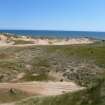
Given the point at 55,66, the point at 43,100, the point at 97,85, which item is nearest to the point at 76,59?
the point at 55,66

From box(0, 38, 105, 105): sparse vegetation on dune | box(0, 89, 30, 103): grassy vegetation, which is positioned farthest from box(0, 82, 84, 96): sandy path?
box(0, 38, 105, 105): sparse vegetation on dune

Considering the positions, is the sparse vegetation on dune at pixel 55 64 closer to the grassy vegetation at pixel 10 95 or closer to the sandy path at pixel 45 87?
the sandy path at pixel 45 87

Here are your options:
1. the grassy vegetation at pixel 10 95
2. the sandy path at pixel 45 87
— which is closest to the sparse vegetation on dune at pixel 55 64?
the sandy path at pixel 45 87

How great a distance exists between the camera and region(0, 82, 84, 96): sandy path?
125ft

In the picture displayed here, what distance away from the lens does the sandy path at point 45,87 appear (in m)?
38.2

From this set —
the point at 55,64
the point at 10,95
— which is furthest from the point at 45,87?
the point at 55,64

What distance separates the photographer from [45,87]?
40.4 metres

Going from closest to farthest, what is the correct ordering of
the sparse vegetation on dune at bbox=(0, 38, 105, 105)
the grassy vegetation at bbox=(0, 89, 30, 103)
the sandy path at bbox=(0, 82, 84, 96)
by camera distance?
the grassy vegetation at bbox=(0, 89, 30, 103) → the sandy path at bbox=(0, 82, 84, 96) → the sparse vegetation on dune at bbox=(0, 38, 105, 105)

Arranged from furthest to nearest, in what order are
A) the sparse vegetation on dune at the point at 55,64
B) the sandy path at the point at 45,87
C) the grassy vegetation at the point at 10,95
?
the sparse vegetation on dune at the point at 55,64 → the sandy path at the point at 45,87 → the grassy vegetation at the point at 10,95

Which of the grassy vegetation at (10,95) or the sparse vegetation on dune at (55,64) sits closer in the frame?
the grassy vegetation at (10,95)

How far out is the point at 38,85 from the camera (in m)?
41.0

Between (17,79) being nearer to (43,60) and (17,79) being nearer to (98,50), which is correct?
(43,60)

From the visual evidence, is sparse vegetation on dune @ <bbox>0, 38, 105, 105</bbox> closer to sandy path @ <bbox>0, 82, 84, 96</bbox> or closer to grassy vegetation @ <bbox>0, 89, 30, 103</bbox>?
sandy path @ <bbox>0, 82, 84, 96</bbox>

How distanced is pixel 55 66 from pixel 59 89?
8053mm
